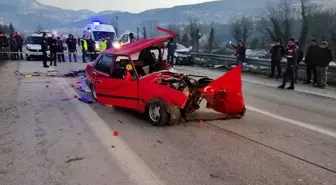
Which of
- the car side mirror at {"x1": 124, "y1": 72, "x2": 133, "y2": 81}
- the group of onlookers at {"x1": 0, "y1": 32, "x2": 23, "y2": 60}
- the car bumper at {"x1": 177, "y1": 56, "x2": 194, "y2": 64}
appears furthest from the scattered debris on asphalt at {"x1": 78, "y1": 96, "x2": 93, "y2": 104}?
the group of onlookers at {"x1": 0, "y1": 32, "x2": 23, "y2": 60}

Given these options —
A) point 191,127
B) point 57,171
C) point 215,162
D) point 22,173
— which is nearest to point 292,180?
point 215,162

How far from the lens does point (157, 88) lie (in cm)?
596

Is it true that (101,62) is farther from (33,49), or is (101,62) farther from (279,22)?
(279,22)

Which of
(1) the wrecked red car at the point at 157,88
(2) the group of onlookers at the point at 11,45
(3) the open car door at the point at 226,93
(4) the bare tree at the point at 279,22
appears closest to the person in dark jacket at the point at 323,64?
(1) the wrecked red car at the point at 157,88

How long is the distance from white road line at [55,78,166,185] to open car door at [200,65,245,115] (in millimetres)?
1885

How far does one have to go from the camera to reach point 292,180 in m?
3.76

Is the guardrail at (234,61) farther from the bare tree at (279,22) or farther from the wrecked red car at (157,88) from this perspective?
the bare tree at (279,22)

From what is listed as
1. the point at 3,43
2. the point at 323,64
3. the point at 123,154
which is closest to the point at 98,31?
the point at 3,43

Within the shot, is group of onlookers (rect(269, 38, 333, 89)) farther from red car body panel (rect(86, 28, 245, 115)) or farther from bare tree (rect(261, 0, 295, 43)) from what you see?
bare tree (rect(261, 0, 295, 43))

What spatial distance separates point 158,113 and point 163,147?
4.08 feet

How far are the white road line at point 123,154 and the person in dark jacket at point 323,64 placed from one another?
847cm

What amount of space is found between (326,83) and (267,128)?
7.67 meters

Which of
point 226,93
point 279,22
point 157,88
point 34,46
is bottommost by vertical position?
point 226,93

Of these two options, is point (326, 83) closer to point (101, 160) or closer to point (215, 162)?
point (215, 162)
